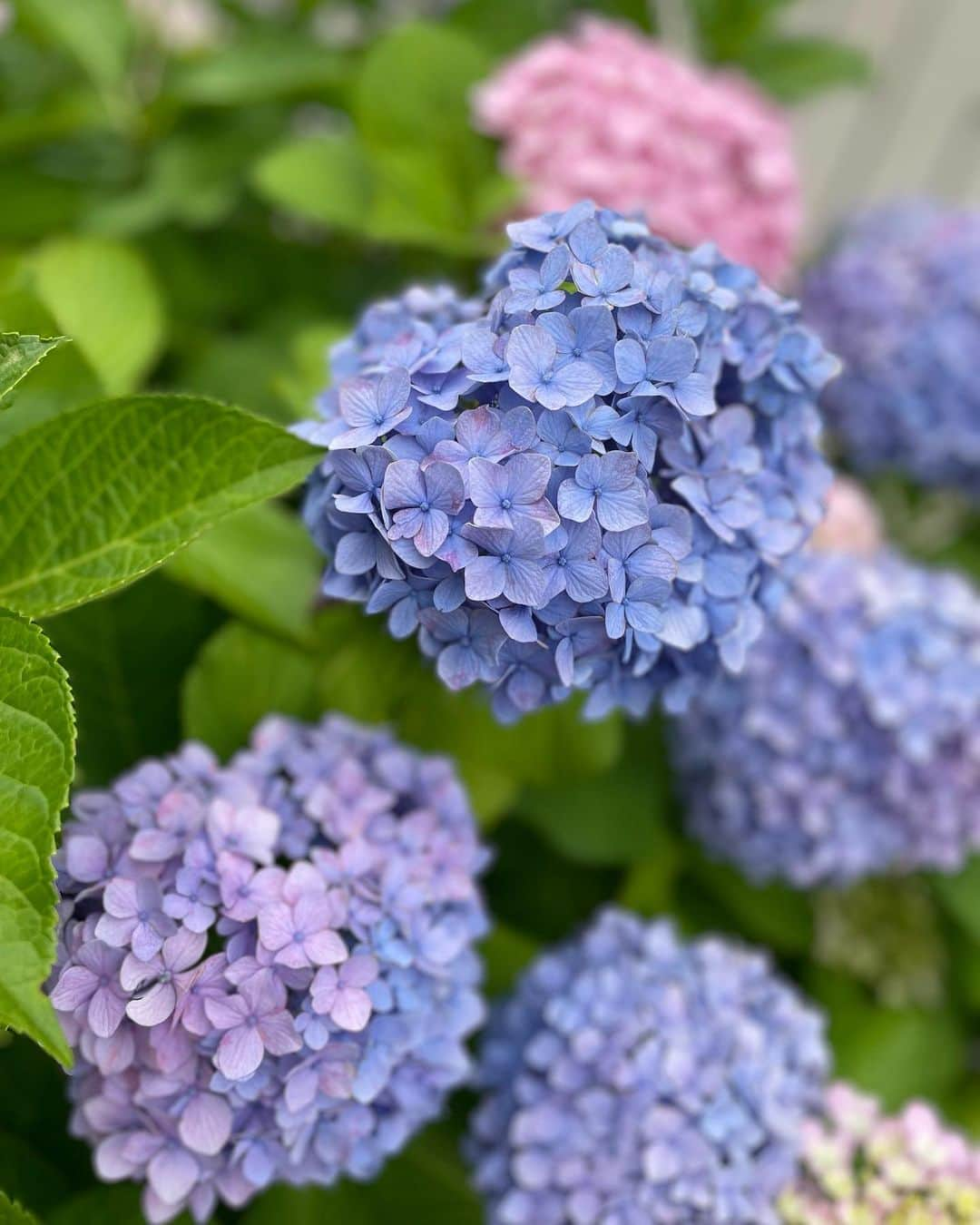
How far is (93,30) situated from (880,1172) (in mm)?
921

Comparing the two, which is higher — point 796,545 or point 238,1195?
point 796,545

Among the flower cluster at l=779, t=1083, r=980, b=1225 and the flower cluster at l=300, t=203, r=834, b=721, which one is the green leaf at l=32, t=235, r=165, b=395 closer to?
the flower cluster at l=300, t=203, r=834, b=721

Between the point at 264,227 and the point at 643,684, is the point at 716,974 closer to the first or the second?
the point at 643,684

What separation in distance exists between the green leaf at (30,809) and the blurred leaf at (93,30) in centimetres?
63

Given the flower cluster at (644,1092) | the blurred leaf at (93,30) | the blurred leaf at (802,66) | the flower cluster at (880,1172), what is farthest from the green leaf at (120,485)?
the blurred leaf at (802,66)

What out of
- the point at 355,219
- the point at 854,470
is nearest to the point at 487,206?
the point at 355,219

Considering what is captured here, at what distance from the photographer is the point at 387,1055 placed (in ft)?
1.67

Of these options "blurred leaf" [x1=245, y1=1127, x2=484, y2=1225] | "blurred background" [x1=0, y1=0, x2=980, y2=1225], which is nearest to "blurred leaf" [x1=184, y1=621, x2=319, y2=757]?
"blurred background" [x1=0, y1=0, x2=980, y2=1225]

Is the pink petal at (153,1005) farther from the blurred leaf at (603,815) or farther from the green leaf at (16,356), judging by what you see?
the blurred leaf at (603,815)

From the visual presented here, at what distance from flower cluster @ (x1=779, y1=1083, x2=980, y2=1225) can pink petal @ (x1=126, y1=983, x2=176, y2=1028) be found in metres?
0.32

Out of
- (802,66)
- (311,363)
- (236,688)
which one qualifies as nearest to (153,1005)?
(236,688)

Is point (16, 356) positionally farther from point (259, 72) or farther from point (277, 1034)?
point (259, 72)

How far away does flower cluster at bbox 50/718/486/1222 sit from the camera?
47 cm

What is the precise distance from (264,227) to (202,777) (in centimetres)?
66
